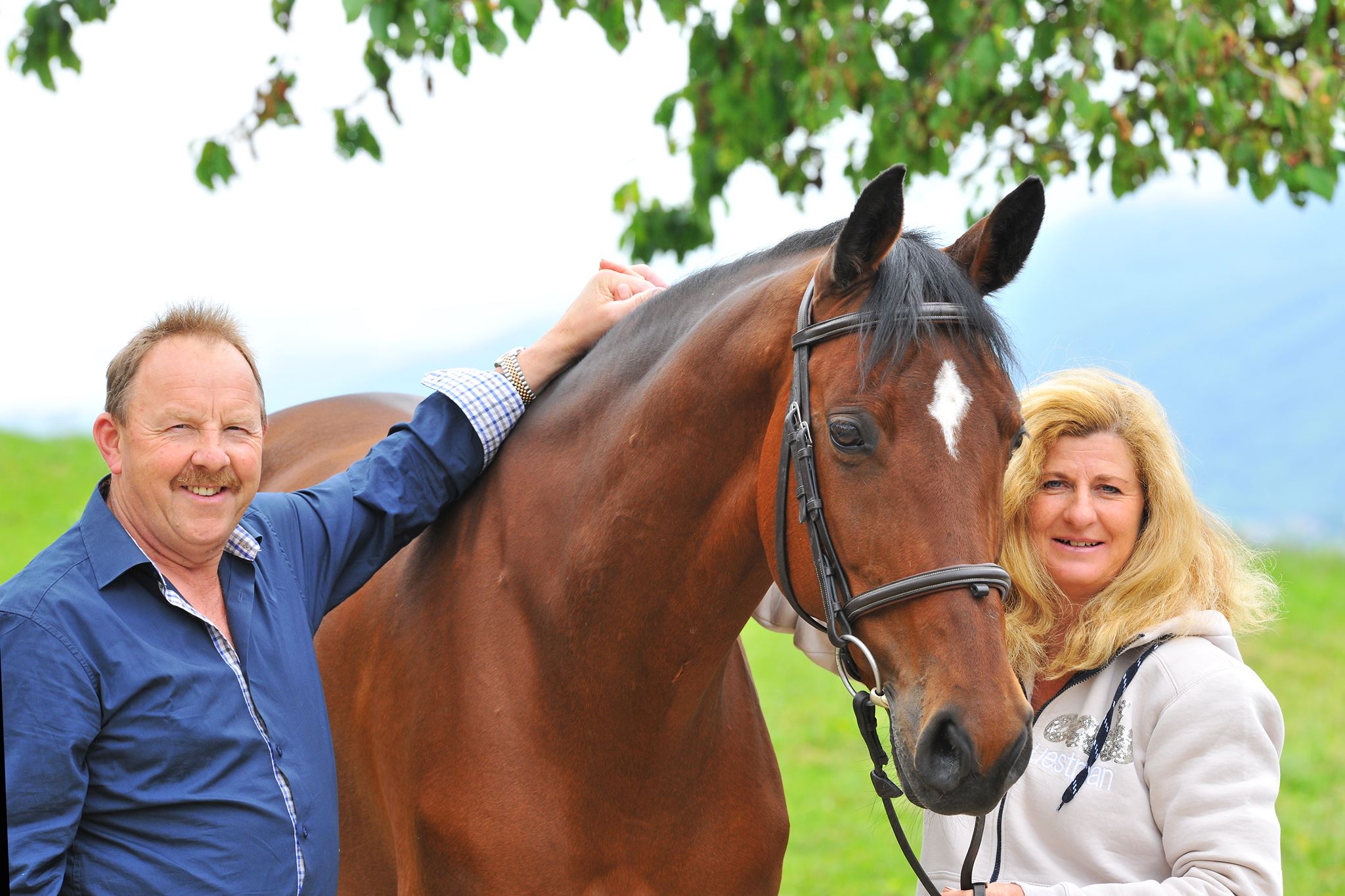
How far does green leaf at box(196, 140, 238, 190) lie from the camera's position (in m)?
5.42

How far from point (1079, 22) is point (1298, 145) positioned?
3.42 feet

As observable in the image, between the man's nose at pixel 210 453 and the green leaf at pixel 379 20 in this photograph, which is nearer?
the man's nose at pixel 210 453

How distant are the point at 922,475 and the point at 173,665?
Answer: 1.30 meters

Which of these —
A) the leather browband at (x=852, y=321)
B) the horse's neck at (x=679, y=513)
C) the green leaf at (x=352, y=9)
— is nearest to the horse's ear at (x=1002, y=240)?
the leather browband at (x=852, y=321)

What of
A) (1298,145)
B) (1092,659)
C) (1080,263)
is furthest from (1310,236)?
(1092,659)

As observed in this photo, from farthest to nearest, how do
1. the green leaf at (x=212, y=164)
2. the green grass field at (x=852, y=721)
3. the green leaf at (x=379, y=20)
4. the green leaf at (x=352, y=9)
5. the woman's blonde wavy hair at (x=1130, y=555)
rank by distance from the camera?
the green grass field at (x=852, y=721) < the green leaf at (x=212, y=164) < the green leaf at (x=379, y=20) < the green leaf at (x=352, y=9) < the woman's blonde wavy hair at (x=1130, y=555)

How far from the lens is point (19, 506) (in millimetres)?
12984

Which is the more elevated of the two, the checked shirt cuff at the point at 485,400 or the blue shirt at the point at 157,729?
the checked shirt cuff at the point at 485,400

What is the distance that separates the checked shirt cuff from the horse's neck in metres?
0.34

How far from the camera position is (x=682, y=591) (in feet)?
7.82

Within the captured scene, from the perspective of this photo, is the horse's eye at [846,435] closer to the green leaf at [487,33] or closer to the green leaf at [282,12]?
the green leaf at [487,33]

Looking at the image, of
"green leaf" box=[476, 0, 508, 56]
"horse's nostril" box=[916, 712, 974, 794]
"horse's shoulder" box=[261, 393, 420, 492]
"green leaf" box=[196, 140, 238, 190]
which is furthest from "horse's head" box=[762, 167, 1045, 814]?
"green leaf" box=[196, 140, 238, 190]

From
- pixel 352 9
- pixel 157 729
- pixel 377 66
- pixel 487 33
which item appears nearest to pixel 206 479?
pixel 157 729

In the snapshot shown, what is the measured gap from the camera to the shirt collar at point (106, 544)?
1968 millimetres
